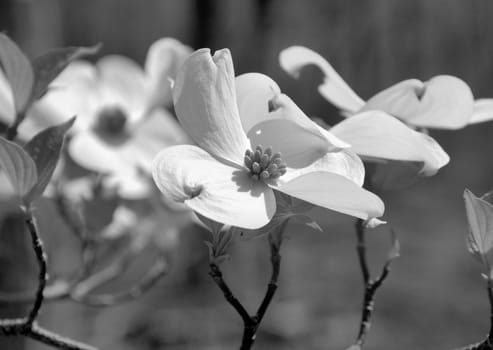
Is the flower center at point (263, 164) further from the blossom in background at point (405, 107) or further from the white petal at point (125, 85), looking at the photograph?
the white petal at point (125, 85)

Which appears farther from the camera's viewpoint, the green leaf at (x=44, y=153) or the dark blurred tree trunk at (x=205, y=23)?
the dark blurred tree trunk at (x=205, y=23)

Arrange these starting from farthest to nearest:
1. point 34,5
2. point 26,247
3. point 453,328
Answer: point 453,328 → point 34,5 → point 26,247

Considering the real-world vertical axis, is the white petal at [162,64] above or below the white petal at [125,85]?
above

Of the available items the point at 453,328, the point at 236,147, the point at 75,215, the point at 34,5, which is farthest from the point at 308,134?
the point at 453,328

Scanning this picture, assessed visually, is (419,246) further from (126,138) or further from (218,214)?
(218,214)

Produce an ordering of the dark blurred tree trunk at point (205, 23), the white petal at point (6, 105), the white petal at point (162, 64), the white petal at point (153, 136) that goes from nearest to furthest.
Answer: the white petal at point (6, 105), the white petal at point (162, 64), the white petal at point (153, 136), the dark blurred tree trunk at point (205, 23)

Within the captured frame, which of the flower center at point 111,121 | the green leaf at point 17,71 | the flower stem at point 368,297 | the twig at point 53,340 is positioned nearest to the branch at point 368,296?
the flower stem at point 368,297
